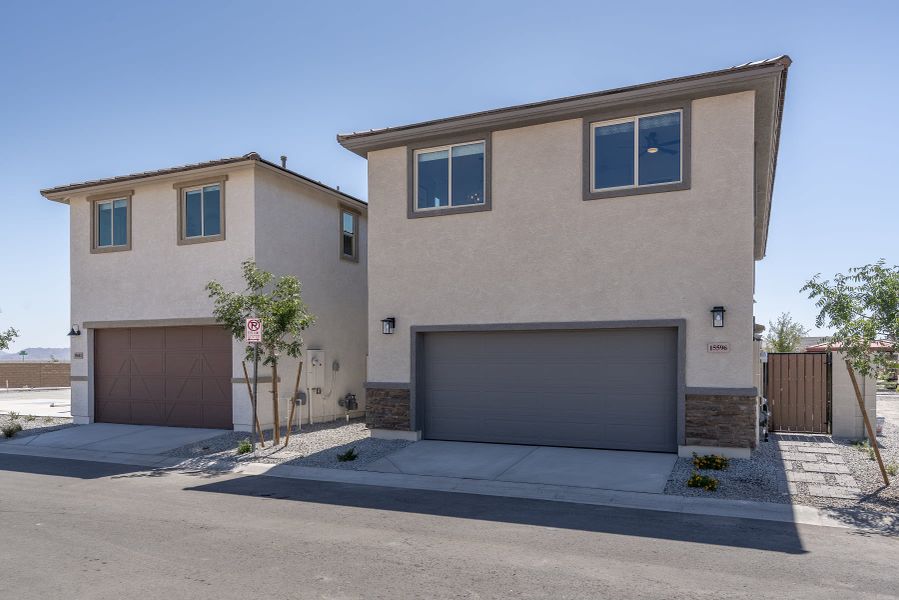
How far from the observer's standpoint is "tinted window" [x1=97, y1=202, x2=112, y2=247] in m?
18.2

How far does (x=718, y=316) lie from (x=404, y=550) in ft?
23.3

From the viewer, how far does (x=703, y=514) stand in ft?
28.2

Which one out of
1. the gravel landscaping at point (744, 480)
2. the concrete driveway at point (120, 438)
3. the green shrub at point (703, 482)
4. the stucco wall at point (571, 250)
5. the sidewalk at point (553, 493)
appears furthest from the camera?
the concrete driveway at point (120, 438)

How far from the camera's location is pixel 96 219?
18.4 metres

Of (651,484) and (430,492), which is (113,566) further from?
(651,484)

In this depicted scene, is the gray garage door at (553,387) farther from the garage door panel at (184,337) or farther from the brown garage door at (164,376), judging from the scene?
the garage door panel at (184,337)

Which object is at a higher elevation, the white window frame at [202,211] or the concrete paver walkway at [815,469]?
the white window frame at [202,211]

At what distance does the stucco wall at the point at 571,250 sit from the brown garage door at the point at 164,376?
182 inches

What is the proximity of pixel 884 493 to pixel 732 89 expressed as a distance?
22.1 feet

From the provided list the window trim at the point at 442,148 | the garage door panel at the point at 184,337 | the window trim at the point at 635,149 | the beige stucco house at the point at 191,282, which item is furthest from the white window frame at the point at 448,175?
the garage door panel at the point at 184,337

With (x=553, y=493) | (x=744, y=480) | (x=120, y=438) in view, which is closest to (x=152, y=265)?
(x=120, y=438)

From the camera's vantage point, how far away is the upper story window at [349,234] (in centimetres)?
1953

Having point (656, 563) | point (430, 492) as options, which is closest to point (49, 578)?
point (430, 492)

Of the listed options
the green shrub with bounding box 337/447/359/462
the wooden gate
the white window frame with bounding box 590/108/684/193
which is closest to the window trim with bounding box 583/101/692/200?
the white window frame with bounding box 590/108/684/193
